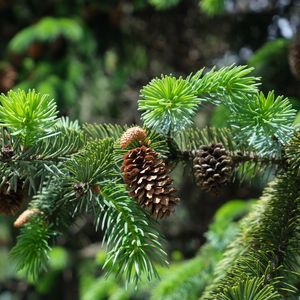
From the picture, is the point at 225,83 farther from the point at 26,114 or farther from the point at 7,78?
the point at 7,78

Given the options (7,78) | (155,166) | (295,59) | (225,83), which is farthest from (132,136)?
(7,78)

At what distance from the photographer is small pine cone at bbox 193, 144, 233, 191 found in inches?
36.8

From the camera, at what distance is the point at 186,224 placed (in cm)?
292

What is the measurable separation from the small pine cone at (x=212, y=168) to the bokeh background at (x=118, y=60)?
107 cm

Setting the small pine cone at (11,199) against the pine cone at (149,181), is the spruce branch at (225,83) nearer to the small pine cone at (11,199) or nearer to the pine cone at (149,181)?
the pine cone at (149,181)

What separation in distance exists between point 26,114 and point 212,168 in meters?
0.31

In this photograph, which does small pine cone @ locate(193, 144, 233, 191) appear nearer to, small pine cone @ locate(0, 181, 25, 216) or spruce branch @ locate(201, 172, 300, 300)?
spruce branch @ locate(201, 172, 300, 300)

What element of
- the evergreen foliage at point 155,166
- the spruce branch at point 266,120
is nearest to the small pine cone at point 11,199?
the evergreen foliage at point 155,166

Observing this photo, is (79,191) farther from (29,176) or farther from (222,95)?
(222,95)

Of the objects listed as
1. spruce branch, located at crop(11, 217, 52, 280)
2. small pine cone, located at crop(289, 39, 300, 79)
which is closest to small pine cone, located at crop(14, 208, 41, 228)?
spruce branch, located at crop(11, 217, 52, 280)

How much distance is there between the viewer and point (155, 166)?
34.7 inches

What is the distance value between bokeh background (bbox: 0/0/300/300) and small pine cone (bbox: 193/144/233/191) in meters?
1.07

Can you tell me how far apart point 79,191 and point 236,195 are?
74.0 inches

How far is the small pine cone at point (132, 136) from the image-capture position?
0.90 metres
